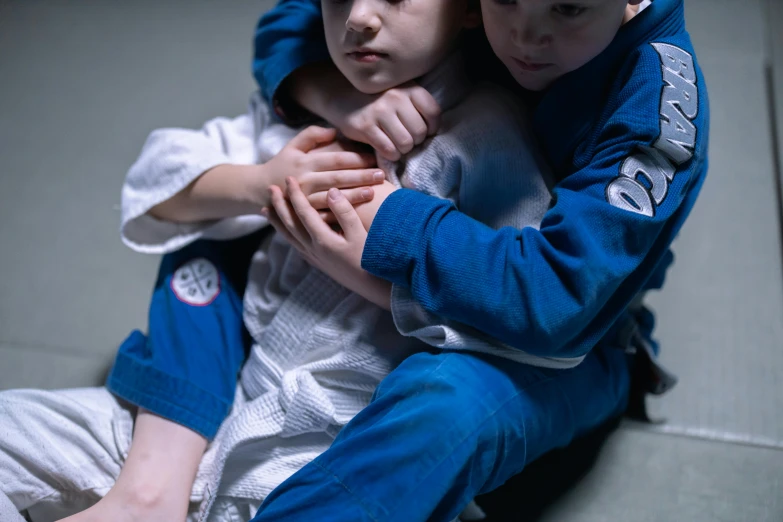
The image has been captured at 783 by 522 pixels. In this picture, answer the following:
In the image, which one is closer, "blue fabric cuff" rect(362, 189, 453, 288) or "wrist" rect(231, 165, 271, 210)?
"blue fabric cuff" rect(362, 189, 453, 288)

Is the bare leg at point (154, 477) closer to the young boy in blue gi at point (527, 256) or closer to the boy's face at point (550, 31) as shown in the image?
the young boy in blue gi at point (527, 256)

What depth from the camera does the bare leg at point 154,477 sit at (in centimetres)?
74

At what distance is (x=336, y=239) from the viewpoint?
2.30ft

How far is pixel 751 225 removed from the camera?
1.14 meters

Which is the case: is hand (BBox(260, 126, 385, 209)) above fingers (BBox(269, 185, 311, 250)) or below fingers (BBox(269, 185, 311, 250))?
above

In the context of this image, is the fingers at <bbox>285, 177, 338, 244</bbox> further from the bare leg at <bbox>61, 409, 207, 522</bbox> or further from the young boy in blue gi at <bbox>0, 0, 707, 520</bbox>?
the bare leg at <bbox>61, 409, 207, 522</bbox>

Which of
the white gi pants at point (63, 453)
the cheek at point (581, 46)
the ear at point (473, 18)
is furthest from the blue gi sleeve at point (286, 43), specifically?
the white gi pants at point (63, 453)

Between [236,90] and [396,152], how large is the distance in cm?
77

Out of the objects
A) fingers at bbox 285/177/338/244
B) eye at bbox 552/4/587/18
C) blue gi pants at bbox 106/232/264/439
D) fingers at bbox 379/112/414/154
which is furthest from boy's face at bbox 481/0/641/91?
blue gi pants at bbox 106/232/264/439

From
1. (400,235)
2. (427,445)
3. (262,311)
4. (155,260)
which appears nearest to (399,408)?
(427,445)

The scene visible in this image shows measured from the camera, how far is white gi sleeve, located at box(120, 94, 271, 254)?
32.1 inches

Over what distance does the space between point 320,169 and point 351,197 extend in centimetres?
6

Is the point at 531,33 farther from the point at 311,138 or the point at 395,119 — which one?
the point at 311,138

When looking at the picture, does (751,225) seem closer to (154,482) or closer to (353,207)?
(353,207)
